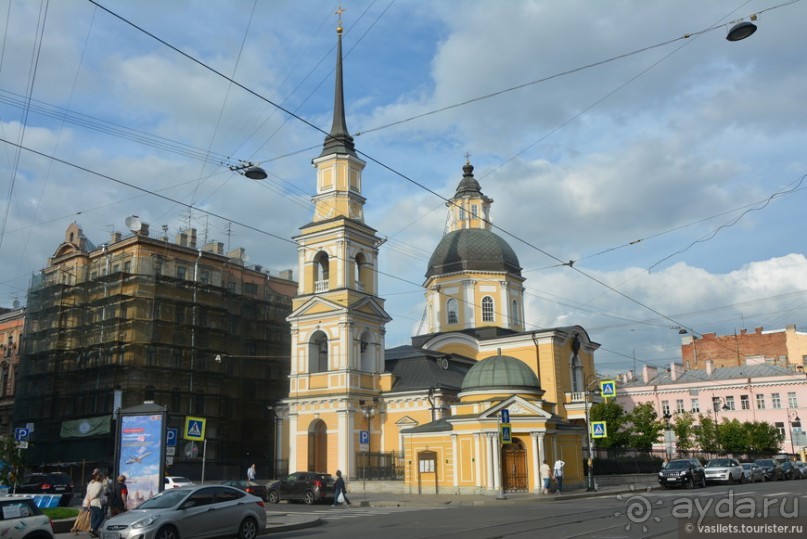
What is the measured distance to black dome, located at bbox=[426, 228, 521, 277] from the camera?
184 ft

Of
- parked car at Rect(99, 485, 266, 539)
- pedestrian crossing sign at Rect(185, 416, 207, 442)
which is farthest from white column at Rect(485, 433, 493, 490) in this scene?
parked car at Rect(99, 485, 266, 539)

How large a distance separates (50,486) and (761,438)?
52.2 metres

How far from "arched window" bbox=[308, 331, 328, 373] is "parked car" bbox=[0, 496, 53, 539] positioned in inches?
1284

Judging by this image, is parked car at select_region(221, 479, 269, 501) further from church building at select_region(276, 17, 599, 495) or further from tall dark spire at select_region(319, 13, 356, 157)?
tall dark spire at select_region(319, 13, 356, 157)

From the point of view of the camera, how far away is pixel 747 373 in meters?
71.4

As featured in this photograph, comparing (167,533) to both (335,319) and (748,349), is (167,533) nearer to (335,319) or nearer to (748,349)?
→ (335,319)

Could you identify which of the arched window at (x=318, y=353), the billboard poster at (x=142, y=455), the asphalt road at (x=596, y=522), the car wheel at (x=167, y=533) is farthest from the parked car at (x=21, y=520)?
the arched window at (x=318, y=353)

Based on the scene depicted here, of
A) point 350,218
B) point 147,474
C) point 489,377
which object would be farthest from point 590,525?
point 350,218

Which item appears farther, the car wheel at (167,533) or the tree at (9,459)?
the tree at (9,459)

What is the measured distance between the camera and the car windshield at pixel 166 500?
1516 centimetres

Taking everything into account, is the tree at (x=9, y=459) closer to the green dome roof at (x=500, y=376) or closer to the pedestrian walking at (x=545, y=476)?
the green dome roof at (x=500, y=376)

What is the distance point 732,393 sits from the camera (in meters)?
69.8

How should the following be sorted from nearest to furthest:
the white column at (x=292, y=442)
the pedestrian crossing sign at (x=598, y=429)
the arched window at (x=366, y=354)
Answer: the pedestrian crossing sign at (x=598, y=429) < the white column at (x=292, y=442) < the arched window at (x=366, y=354)

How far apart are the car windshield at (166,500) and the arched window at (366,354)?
3115cm
